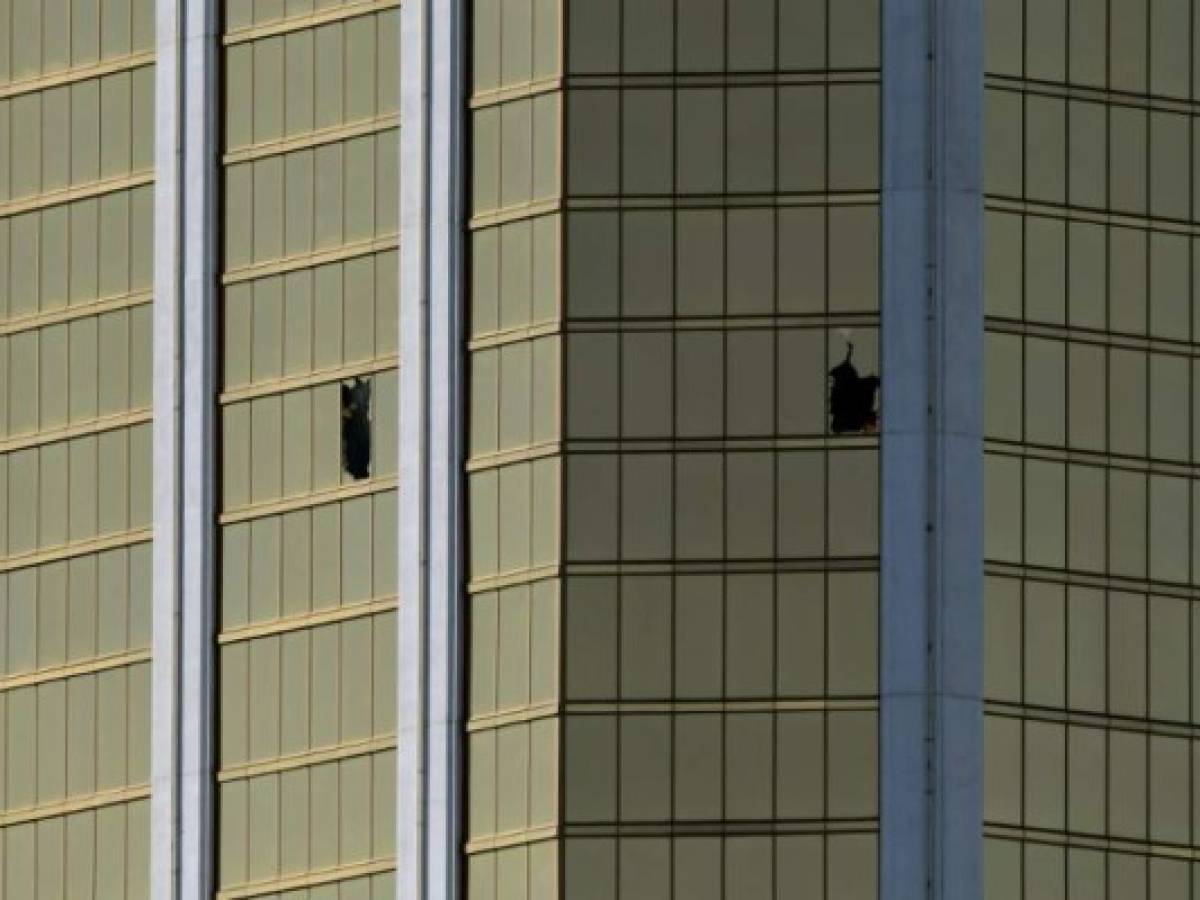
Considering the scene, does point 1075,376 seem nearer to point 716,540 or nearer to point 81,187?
point 716,540

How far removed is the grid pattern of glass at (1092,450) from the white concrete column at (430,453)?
1099 cm

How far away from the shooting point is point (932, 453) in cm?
13775

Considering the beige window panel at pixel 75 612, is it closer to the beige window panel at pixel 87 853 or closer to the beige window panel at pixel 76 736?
the beige window panel at pixel 76 736

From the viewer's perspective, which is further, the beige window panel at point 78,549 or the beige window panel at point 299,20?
the beige window panel at point 78,549

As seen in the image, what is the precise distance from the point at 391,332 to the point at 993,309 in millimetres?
12607

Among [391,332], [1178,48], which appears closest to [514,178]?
[391,332]

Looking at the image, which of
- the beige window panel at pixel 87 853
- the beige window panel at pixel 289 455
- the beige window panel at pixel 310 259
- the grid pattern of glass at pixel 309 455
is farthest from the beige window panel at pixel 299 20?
the beige window panel at pixel 87 853

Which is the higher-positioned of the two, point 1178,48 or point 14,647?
point 1178,48

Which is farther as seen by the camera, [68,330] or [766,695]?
[68,330]

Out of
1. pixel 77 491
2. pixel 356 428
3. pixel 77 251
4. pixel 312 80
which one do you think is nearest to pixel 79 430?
pixel 77 491

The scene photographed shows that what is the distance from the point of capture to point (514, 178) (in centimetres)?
13950

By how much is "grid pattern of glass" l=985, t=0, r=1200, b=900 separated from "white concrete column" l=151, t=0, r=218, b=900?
1707 centimetres

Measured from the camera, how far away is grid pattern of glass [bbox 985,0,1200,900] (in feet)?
452

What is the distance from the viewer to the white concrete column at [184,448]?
466ft
